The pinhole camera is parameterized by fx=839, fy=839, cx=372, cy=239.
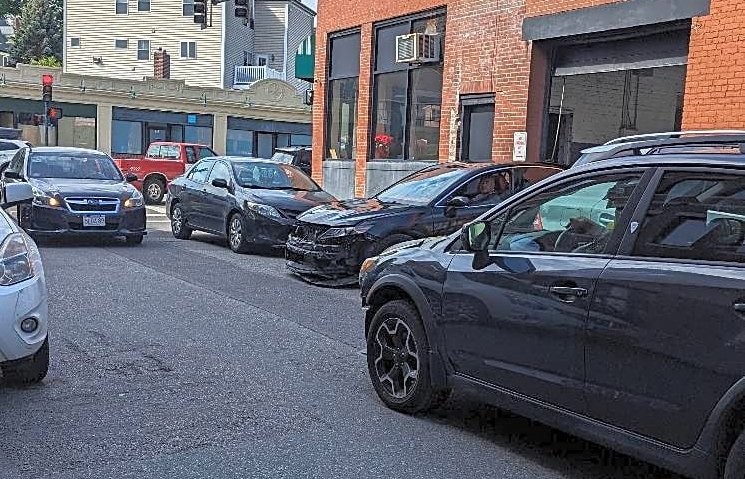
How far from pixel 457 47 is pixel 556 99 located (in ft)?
7.73

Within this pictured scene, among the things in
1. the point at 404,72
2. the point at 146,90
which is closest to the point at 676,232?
the point at 404,72

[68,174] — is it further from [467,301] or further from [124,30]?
[124,30]

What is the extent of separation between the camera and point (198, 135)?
3831 centimetres

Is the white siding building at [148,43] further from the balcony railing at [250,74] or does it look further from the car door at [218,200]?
the car door at [218,200]

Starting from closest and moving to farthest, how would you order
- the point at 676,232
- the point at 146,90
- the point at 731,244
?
1. the point at 731,244
2. the point at 676,232
3. the point at 146,90

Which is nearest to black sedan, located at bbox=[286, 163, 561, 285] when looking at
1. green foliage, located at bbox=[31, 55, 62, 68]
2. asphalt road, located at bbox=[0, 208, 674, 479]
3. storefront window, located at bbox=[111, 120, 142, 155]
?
asphalt road, located at bbox=[0, 208, 674, 479]

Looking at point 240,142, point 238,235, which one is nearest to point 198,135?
point 240,142

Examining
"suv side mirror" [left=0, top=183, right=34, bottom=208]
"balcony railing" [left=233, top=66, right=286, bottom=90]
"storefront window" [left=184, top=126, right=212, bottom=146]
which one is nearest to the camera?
"suv side mirror" [left=0, top=183, right=34, bottom=208]

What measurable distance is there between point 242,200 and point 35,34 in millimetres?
55606

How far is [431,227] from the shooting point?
976 cm

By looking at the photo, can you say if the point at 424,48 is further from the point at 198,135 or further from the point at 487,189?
the point at 198,135

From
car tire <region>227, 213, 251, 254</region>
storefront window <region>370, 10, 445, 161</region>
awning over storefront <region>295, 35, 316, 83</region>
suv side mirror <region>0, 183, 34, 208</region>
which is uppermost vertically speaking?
awning over storefront <region>295, 35, 316, 83</region>

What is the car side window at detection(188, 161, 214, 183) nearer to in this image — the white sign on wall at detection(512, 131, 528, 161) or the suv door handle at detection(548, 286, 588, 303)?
the white sign on wall at detection(512, 131, 528, 161)

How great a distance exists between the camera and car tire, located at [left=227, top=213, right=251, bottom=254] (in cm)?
1262
